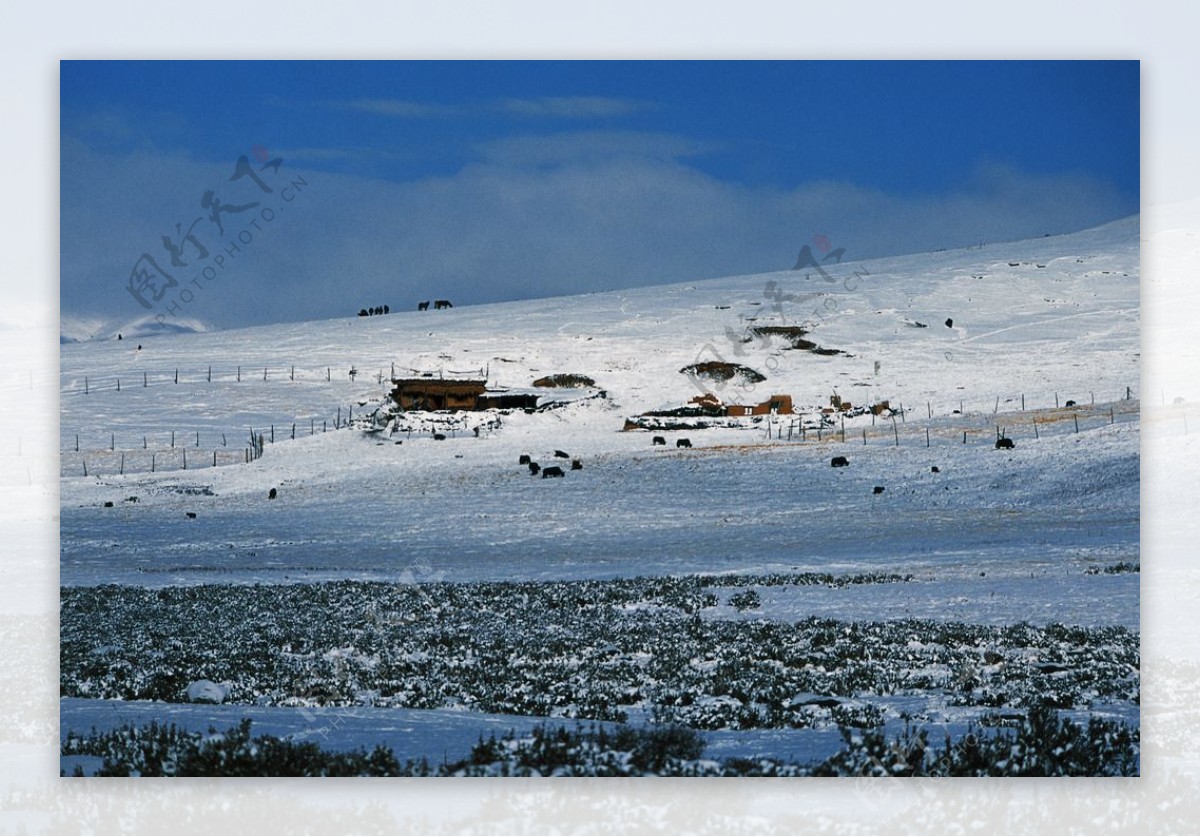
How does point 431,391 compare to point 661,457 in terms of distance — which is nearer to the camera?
point 431,391

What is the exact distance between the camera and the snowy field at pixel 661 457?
10.8 m

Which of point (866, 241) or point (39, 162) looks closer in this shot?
point (39, 162)

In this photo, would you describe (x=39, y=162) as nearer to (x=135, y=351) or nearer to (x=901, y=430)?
(x=135, y=351)

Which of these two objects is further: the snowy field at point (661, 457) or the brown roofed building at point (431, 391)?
the brown roofed building at point (431, 391)

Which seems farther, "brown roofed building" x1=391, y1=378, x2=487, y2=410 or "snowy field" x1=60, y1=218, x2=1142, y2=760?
"brown roofed building" x1=391, y1=378, x2=487, y2=410

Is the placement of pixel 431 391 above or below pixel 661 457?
above

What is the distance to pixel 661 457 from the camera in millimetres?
12172

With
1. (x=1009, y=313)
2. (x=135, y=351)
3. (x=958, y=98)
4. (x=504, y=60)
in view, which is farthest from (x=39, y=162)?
(x=1009, y=313)

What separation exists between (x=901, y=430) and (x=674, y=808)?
5070 mm

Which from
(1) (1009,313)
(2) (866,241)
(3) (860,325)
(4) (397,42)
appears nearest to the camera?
(4) (397,42)

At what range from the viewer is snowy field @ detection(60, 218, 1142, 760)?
10.8m

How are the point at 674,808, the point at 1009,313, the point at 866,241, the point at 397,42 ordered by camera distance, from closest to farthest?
1. the point at 674,808
2. the point at 397,42
3. the point at 866,241
4. the point at 1009,313

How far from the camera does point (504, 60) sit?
33.8 feet

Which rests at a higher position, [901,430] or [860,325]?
[860,325]
